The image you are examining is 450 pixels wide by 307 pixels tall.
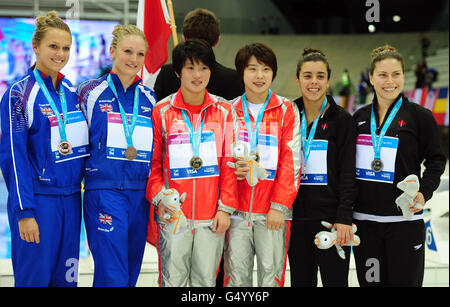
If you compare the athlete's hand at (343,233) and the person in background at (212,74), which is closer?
the athlete's hand at (343,233)

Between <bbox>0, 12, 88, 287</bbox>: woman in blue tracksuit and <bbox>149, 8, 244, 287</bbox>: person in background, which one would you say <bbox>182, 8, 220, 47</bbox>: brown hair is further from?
<bbox>0, 12, 88, 287</bbox>: woman in blue tracksuit

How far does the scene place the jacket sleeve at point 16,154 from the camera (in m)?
2.29

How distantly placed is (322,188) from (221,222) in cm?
62

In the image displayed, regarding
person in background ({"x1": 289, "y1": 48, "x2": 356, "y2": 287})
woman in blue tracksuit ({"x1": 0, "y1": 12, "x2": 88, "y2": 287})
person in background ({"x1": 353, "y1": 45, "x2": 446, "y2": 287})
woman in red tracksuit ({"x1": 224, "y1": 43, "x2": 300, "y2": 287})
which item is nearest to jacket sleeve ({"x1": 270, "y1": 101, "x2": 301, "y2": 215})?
woman in red tracksuit ({"x1": 224, "y1": 43, "x2": 300, "y2": 287})

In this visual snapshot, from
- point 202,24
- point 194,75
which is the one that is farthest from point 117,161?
point 202,24

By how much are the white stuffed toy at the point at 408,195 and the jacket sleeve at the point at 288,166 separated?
563 millimetres

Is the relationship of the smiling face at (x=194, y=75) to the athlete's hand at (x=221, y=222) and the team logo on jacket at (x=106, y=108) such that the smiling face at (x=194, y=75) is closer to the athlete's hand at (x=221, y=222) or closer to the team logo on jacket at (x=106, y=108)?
the team logo on jacket at (x=106, y=108)

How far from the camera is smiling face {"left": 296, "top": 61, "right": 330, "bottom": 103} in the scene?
8.80 ft

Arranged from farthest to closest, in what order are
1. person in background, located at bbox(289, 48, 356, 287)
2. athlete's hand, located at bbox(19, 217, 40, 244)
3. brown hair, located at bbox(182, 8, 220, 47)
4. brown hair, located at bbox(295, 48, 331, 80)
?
brown hair, located at bbox(182, 8, 220, 47)
brown hair, located at bbox(295, 48, 331, 80)
person in background, located at bbox(289, 48, 356, 287)
athlete's hand, located at bbox(19, 217, 40, 244)

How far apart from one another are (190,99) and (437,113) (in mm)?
9626

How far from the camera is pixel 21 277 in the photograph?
7.78 feet

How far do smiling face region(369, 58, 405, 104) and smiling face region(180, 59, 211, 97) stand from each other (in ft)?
3.29

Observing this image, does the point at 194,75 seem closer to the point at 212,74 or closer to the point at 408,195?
the point at 212,74

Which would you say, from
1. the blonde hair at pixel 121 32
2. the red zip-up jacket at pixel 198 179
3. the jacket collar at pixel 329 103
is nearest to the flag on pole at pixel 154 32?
the blonde hair at pixel 121 32
